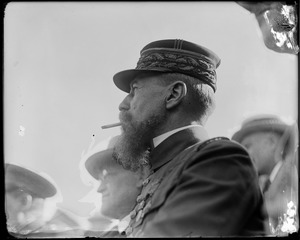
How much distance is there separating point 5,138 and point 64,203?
31 centimetres

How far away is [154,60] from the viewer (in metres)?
1.91

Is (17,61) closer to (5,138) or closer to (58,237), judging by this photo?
(5,138)

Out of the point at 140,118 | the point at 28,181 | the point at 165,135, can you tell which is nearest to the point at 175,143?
the point at 165,135

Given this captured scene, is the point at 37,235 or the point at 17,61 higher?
the point at 17,61

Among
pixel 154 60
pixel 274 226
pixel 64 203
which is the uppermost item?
pixel 154 60

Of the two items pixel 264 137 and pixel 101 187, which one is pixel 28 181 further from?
pixel 264 137

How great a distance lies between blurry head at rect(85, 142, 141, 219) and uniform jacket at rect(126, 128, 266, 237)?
0.16m

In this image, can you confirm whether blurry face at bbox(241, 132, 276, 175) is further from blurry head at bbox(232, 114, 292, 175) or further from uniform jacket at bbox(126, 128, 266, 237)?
uniform jacket at bbox(126, 128, 266, 237)

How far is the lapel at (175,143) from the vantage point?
1857 millimetres

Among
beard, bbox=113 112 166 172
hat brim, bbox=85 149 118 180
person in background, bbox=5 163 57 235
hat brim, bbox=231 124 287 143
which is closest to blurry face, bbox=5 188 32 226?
person in background, bbox=5 163 57 235

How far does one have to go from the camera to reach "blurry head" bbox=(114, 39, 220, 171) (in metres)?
1.88

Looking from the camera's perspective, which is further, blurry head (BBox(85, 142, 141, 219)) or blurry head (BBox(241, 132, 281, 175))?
blurry head (BBox(85, 142, 141, 219))

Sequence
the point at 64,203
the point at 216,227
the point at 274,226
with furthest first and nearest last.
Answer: the point at 64,203, the point at 274,226, the point at 216,227

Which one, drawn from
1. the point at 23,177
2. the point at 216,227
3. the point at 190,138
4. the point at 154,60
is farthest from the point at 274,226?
the point at 23,177
